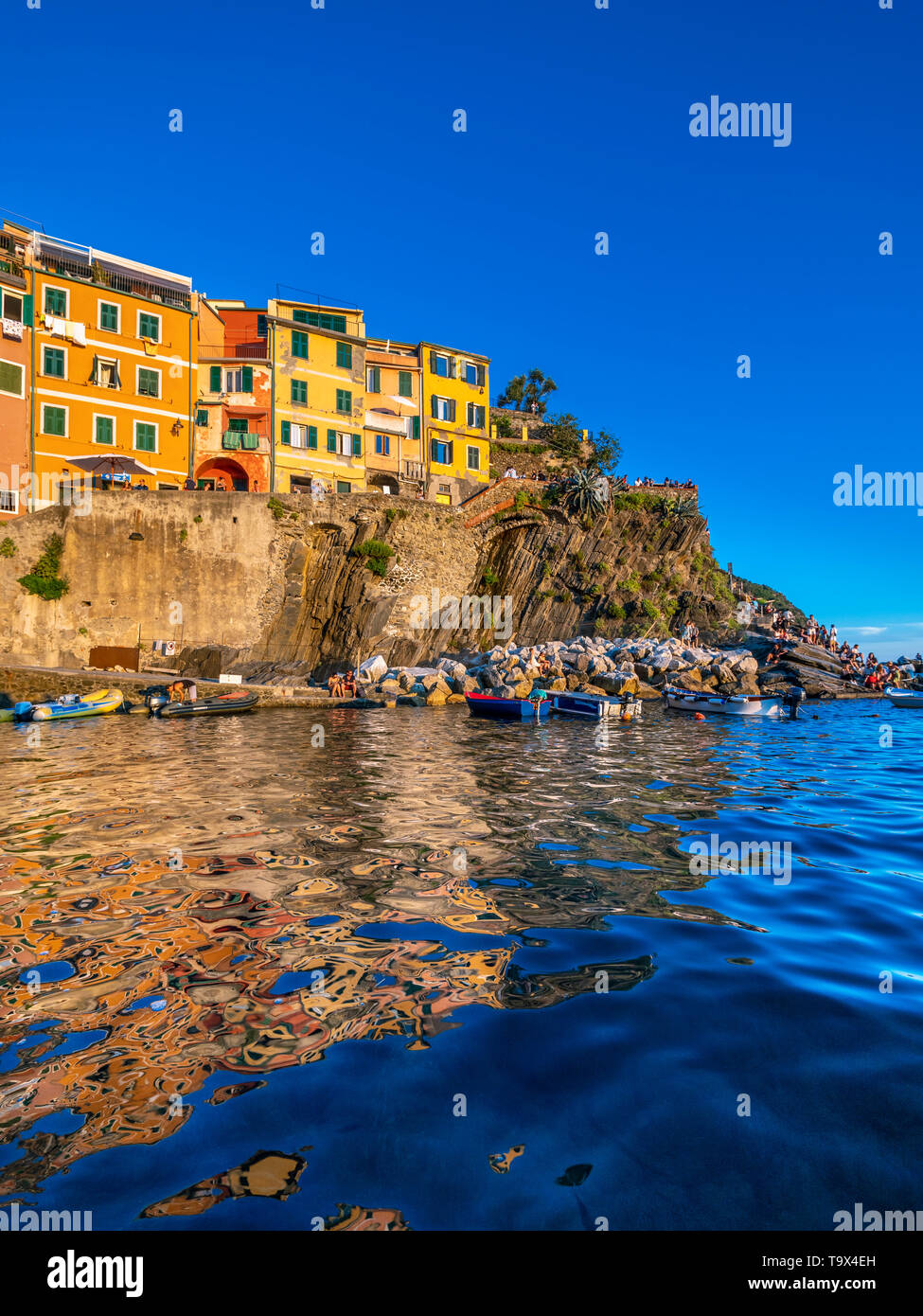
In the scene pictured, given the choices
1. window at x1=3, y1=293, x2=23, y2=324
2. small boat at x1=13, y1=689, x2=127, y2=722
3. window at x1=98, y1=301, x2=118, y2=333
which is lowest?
small boat at x1=13, y1=689, x2=127, y2=722

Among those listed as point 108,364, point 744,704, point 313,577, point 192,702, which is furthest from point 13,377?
point 744,704

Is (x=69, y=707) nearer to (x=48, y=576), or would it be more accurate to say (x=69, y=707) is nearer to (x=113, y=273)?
(x=48, y=576)

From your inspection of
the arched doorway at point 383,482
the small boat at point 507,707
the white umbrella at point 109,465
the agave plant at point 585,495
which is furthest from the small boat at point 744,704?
the white umbrella at point 109,465

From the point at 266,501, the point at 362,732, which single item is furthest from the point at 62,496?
the point at 362,732

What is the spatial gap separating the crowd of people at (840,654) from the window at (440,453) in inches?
918

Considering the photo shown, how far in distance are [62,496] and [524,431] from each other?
35.0 metres

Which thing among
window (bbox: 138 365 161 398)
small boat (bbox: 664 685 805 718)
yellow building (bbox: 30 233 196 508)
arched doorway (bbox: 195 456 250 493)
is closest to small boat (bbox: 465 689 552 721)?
small boat (bbox: 664 685 805 718)

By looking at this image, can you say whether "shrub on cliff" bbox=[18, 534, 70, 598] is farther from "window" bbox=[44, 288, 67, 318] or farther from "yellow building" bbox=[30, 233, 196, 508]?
"window" bbox=[44, 288, 67, 318]

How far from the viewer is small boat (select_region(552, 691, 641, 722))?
2495cm

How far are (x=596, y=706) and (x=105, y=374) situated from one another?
28355 millimetres

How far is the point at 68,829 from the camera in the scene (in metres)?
8.55

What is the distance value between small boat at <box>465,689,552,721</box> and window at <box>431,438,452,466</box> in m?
23.5

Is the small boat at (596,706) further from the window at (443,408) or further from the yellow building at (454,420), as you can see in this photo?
the window at (443,408)
